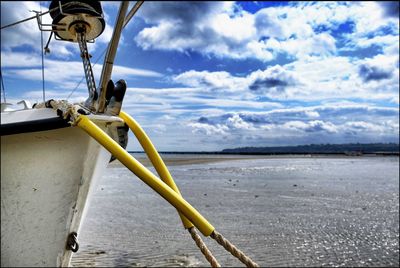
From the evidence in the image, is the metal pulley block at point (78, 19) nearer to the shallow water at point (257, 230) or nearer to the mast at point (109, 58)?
the mast at point (109, 58)

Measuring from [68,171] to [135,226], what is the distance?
17.7ft

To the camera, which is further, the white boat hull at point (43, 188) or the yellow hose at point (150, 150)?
the white boat hull at point (43, 188)

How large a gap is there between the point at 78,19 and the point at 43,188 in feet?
8.36

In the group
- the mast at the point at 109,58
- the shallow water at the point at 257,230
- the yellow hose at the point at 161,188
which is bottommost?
the shallow water at the point at 257,230

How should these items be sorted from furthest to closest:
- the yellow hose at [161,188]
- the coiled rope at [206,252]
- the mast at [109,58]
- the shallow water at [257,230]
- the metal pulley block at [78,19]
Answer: the shallow water at [257,230]
the metal pulley block at [78,19]
the mast at [109,58]
the coiled rope at [206,252]
the yellow hose at [161,188]

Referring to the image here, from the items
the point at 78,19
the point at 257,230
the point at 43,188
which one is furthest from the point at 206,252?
the point at 257,230

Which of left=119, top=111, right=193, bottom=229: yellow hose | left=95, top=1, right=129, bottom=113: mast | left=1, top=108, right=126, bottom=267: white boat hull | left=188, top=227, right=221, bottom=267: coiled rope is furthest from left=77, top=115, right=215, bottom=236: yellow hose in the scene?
left=1, top=108, right=126, bottom=267: white boat hull

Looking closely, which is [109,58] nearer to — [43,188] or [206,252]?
[43,188]

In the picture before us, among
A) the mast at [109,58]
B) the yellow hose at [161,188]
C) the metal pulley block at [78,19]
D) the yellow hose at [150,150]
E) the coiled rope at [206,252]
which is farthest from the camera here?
the metal pulley block at [78,19]

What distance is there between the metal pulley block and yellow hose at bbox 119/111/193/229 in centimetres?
175

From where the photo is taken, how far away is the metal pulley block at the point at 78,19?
500 cm

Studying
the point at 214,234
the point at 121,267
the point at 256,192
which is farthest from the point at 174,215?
the point at 214,234

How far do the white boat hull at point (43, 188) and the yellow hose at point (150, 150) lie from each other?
10.7 inches

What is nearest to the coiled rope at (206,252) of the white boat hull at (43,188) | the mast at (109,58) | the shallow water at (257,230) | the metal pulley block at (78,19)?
the white boat hull at (43,188)
